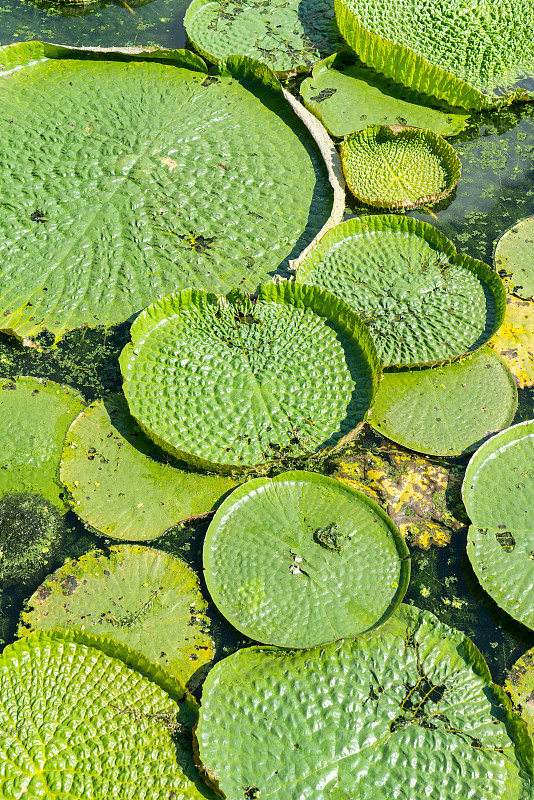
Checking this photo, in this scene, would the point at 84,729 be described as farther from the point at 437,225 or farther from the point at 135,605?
the point at 437,225

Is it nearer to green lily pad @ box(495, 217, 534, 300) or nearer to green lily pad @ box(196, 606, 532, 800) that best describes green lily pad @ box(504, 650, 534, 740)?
green lily pad @ box(196, 606, 532, 800)

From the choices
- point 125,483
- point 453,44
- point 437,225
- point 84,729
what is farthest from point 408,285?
point 84,729

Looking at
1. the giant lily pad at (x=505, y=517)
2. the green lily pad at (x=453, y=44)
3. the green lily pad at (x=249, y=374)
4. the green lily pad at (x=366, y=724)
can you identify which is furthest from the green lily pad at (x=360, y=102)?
the green lily pad at (x=366, y=724)

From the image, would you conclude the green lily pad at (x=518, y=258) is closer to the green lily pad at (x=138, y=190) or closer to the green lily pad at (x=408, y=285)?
the green lily pad at (x=408, y=285)

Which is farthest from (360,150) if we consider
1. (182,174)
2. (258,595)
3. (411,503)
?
(258,595)

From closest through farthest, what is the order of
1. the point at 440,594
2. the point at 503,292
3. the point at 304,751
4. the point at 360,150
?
the point at 304,751 < the point at 440,594 < the point at 503,292 < the point at 360,150

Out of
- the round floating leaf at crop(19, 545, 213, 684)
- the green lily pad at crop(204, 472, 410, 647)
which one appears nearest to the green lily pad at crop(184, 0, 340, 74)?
the green lily pad at crop(204, 472, 410, 647)

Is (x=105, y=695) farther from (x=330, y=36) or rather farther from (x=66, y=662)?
(x=330, y=36)
